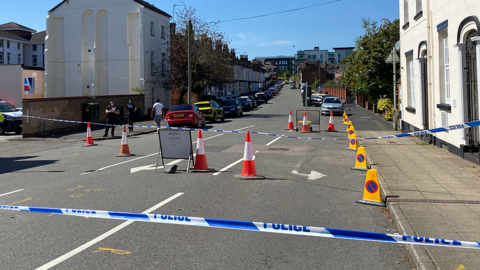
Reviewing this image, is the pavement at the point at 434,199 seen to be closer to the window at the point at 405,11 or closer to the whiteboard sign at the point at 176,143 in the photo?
the whiteboard sign at the point at 176,143

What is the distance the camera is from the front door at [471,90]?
36.9 ft

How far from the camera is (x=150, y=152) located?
15148mm

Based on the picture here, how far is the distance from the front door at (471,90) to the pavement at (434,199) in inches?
23.3

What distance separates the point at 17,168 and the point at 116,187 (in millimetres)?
4895

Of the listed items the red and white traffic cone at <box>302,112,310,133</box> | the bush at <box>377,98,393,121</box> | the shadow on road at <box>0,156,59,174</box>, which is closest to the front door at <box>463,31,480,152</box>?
the red and white traffic cone at <box>302,112,310,133</box>

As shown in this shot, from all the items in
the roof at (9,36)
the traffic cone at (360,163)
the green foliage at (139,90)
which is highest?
the roof at (9,36)

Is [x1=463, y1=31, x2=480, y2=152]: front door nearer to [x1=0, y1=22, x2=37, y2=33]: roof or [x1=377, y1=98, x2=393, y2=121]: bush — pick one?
[x1=377, y1=98, x2=393, y2=121]: bush

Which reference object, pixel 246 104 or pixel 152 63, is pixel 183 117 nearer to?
pixel 152 63

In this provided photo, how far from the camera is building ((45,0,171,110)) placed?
41.4 m

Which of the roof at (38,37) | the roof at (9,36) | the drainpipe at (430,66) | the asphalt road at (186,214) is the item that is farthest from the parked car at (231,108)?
the roof at (38,37)

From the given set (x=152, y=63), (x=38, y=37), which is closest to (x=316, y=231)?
(x=152, y=63)

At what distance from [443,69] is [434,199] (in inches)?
317

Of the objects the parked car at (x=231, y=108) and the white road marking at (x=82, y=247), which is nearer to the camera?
the white road marking at (x=82, y=247)

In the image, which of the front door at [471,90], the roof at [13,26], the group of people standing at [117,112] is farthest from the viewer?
the roof at [13,26]
